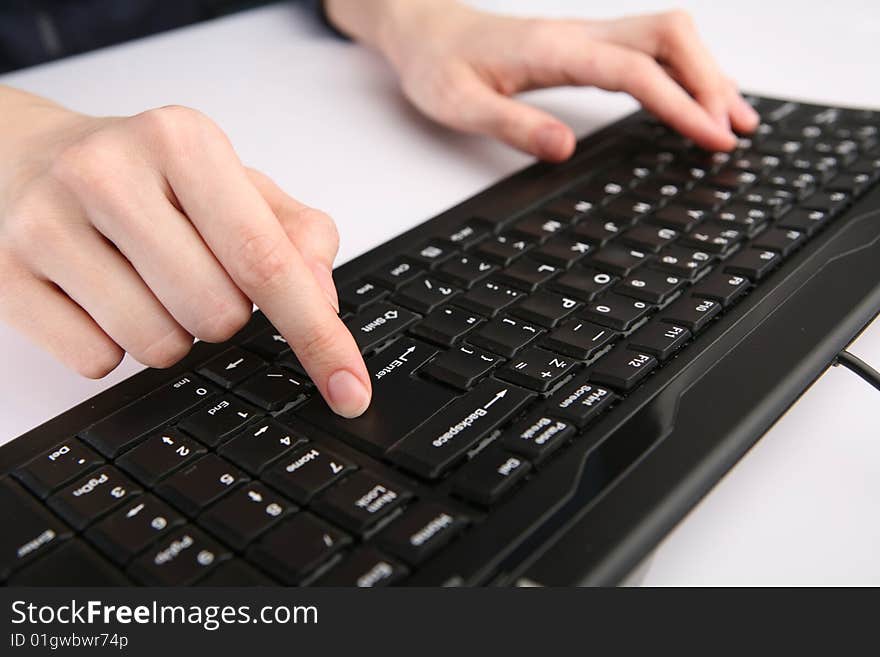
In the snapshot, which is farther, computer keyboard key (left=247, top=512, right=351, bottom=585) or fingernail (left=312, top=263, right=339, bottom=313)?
fingernail (left=312, top=263, right=339, bottom=313)

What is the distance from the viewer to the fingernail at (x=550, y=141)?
0.59 metres

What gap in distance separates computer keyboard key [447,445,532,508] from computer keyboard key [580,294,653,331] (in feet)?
0.34

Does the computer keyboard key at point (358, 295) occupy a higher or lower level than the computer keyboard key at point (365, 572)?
higher

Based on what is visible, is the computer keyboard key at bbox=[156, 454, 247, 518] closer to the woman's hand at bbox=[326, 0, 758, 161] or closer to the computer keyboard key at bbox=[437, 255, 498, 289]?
the computer keyboard key at bbox=[437, 255, 498, 289]

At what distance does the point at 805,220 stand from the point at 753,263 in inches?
2.7

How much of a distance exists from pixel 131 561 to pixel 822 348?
1.03 ft

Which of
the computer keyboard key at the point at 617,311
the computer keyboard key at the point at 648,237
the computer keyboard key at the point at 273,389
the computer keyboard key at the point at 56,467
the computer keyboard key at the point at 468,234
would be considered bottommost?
the computer keyboard key at the point at 56,467

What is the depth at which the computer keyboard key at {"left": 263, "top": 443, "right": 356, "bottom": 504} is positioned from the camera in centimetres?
31

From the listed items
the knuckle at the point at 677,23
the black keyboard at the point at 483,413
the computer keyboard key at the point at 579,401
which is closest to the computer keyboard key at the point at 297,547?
the black keyboard at the point at 483,413

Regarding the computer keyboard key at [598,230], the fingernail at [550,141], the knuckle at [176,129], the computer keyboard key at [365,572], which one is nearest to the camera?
the computer keyboard key at [365,572]

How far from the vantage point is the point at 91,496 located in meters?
0.31

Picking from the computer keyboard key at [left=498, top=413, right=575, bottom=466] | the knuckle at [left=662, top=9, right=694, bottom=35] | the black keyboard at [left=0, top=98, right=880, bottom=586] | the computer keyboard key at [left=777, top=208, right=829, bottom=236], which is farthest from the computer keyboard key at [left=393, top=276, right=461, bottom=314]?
the knuckle at [left=662, top=9, right=694, bottom=35]

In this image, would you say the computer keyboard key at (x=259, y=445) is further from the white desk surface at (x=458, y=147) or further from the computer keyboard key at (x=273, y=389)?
the white desk surface at (x=458, y=147)

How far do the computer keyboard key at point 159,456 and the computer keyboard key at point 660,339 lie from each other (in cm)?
20
